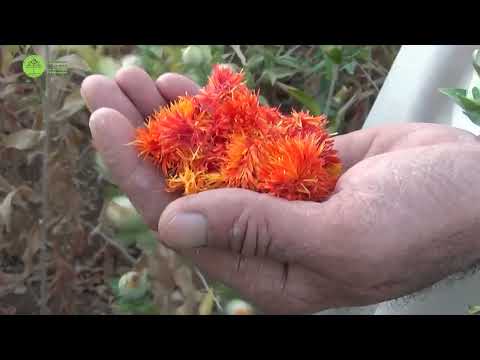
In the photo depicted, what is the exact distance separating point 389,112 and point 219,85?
0.30m

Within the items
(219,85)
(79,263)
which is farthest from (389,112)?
(79,263)

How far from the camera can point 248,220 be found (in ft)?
1.44

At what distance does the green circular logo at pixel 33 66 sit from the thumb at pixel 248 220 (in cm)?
36

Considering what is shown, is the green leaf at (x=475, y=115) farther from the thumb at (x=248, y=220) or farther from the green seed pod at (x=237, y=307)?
the green seed pod at (x=237, y=307)

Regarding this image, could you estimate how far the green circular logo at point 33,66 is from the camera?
2.28 ft

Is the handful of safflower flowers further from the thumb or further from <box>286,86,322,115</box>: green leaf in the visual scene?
<box>286,86,322,115</box>: green leaf

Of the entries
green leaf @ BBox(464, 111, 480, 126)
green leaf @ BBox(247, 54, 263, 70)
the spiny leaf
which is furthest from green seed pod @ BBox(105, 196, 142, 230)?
green leaf @ BBox(464, 111, 480, 126)

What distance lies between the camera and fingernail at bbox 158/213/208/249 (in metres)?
0.43

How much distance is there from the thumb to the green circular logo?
360mm

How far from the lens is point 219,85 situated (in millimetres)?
515

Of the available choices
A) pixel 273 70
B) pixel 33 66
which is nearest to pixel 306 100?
pixel 273 70

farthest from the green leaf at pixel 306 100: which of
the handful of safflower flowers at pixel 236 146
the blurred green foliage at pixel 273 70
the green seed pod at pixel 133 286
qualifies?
the green seed pod at pixel 133 286

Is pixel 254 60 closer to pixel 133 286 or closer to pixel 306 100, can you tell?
pixel 306 100

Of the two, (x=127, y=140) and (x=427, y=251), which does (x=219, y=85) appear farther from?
(x=427, y=251)
